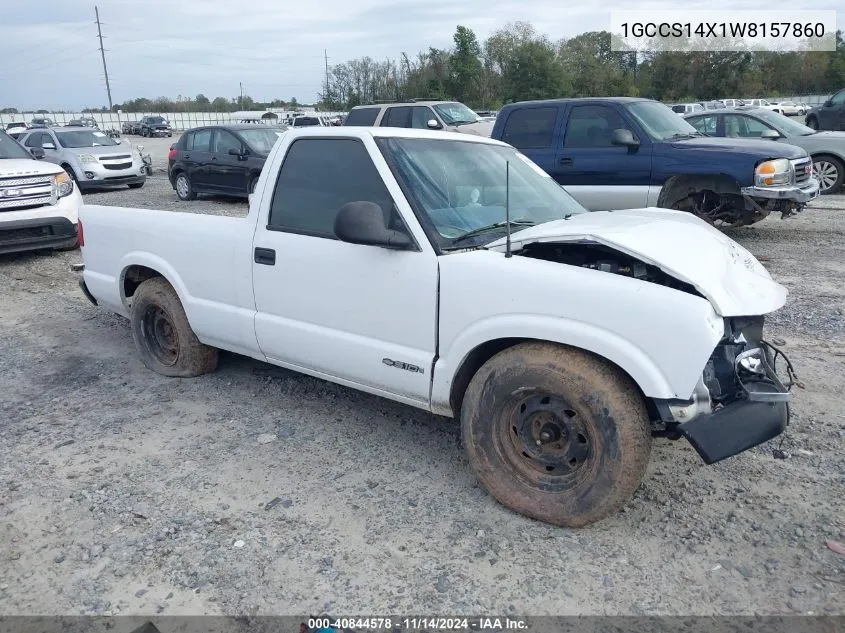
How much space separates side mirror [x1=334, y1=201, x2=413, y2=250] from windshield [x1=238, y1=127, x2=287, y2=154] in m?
11.9

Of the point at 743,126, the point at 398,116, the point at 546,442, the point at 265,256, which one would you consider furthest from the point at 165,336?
the point at 743,126

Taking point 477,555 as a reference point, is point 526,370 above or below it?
above

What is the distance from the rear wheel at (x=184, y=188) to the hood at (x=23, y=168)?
234 inches

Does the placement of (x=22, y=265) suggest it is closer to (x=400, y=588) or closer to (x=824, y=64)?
(x=400, y=588)

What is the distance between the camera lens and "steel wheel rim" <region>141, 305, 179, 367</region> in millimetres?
5141

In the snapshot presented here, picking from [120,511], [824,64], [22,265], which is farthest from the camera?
[824,64]

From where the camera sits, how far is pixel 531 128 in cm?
998

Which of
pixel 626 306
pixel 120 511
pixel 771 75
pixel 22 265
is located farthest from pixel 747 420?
pixel 771 75

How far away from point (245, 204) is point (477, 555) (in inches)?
529

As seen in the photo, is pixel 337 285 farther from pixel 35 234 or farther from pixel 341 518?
pixel 35 234

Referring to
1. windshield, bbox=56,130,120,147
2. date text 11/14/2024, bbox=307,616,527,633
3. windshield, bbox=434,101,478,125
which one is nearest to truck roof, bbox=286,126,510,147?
date text 11/14/2024, bbox=307,616,527,633

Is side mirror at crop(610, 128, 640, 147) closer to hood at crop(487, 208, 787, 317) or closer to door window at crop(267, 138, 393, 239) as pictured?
hood at crop(487, 208, 787, 317)

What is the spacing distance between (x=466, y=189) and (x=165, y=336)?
2.67 m

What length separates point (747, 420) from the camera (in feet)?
9.62
